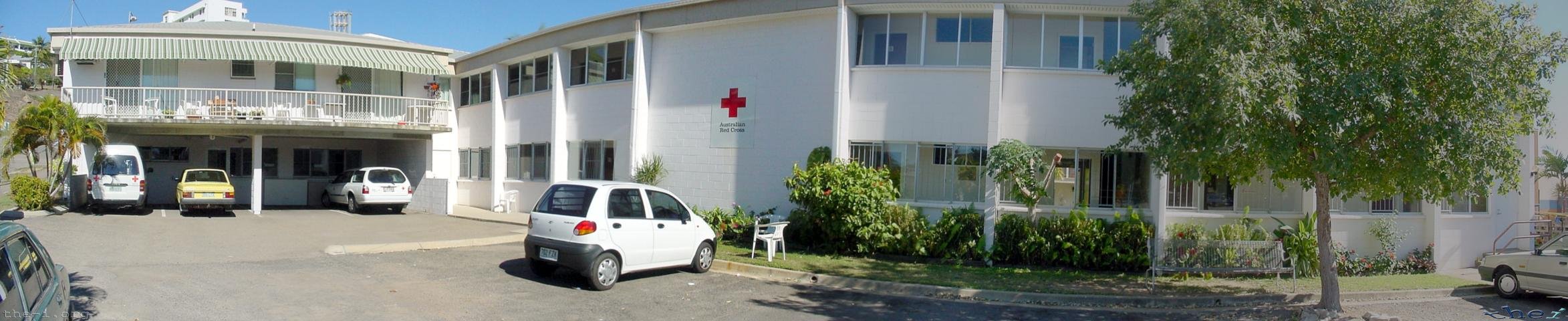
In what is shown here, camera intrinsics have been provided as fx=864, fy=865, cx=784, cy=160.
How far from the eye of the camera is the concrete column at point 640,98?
17672 mm

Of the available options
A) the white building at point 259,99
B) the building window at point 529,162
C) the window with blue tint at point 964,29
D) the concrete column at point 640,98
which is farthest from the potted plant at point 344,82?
the window with blue tint at point 964,29

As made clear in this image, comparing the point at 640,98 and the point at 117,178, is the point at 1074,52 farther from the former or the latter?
the point at 117,178

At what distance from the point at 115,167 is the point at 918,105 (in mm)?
18285

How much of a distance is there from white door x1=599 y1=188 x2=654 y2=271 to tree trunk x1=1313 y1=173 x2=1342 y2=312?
793 cm

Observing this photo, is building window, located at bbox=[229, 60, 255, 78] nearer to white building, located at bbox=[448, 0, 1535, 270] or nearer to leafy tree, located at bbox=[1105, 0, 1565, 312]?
white building, located at bbox=[448, 0, 1535, 270]

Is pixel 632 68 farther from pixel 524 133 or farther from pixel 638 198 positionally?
pixel 638 198

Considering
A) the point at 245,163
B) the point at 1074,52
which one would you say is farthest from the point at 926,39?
the point at 245,163

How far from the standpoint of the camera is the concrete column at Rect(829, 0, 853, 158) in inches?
575

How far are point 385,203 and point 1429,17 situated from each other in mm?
22037

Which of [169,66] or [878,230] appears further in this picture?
[169,66]

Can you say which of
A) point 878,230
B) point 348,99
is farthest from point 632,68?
point 348,99

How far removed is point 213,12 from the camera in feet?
145

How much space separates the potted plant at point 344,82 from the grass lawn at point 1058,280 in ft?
51.3

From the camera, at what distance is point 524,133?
71.7 ft
